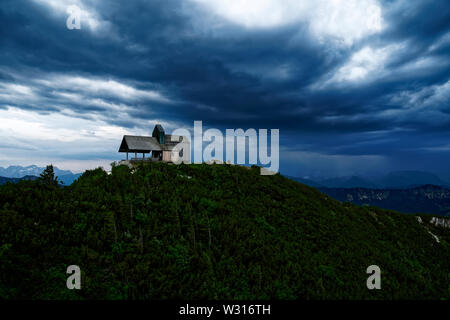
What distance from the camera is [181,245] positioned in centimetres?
1155

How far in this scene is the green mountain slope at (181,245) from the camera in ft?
28.2

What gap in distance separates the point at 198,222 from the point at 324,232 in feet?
40.7

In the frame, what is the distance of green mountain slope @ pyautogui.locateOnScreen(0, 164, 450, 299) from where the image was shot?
8.59 metres

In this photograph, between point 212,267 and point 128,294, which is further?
point 212,267

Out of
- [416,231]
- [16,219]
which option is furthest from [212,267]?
[416,231]

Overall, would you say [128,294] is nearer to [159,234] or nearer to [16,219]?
[159,234]

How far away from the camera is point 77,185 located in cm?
1523

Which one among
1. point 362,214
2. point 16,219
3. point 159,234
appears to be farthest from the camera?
point 362,214
